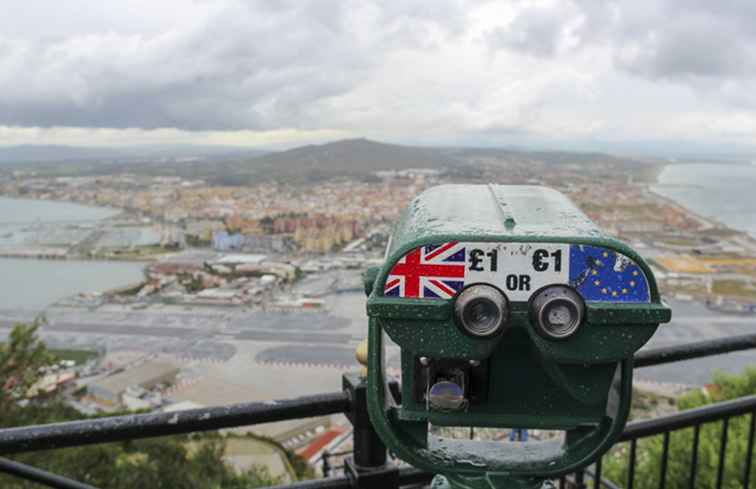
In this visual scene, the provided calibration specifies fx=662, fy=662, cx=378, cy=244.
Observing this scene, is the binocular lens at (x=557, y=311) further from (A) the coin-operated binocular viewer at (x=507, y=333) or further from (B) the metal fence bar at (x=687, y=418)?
(B) the metal fence bar at (x=687, y=418)

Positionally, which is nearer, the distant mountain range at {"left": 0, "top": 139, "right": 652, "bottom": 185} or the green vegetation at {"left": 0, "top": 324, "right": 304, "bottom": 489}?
the green vegetation at {"left": 0, "top": 324, "right": 304, "bottom": 489}

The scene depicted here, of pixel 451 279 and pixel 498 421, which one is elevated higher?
pixel 451 279

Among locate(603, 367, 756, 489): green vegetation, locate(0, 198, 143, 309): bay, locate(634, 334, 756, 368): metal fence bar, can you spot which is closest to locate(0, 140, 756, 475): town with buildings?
locate(0, 198, 143, 309): bay

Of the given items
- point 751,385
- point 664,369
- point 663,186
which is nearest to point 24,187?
point 663,186

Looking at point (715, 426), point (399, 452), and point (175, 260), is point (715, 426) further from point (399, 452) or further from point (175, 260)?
point (175, 260)

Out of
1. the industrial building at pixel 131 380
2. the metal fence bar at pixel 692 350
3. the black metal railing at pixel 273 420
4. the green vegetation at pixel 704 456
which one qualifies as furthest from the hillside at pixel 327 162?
the black metal railing at pixel 273 420

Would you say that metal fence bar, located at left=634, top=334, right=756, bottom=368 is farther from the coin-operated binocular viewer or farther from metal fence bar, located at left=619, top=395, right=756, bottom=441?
the coin-operated binocular viewer
